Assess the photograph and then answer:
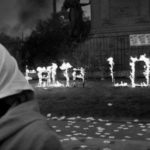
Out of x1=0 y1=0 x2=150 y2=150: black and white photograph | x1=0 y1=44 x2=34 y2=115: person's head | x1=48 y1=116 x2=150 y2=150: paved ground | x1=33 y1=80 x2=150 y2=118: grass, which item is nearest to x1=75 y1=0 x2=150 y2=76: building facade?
x1=0 y1=0 x2=150 y2=150: black and white photograph

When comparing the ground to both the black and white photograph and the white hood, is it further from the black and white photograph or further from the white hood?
the white hood

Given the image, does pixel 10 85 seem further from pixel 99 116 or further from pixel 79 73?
pixel 79 73

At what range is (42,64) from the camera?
25047 mm

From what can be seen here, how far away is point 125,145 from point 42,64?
18832mm

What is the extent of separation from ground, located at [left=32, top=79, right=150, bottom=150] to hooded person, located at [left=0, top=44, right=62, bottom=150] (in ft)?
16.3

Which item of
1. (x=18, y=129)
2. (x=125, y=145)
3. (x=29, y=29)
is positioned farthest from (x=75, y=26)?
(x=18, y=129)

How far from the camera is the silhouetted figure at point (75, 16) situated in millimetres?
23077

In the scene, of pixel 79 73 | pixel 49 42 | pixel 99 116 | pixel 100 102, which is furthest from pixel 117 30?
pixel 99 116

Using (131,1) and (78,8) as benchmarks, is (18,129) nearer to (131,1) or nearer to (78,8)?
(131,1)

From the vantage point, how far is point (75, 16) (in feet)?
77.4

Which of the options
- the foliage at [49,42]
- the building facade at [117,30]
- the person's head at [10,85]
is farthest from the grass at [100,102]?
the foliage at [49,42]

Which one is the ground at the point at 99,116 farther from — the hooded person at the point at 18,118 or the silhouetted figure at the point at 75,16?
the silhouetted figure at the point at 75,16

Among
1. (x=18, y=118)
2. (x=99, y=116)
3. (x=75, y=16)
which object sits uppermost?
(x=75, y=16)

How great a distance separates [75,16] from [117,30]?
9.53 feet
